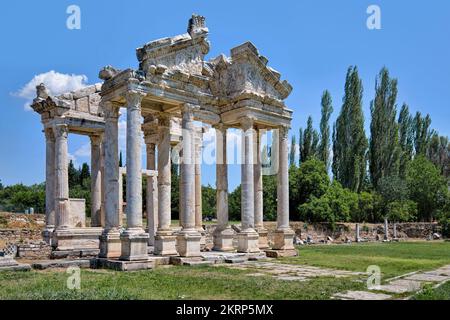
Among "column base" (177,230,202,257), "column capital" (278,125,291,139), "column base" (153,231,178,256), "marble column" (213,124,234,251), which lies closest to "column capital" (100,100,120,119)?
"column base" (153,231,178,256)

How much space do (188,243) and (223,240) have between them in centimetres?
387

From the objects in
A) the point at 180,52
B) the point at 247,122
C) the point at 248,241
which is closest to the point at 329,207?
the point at 248,241

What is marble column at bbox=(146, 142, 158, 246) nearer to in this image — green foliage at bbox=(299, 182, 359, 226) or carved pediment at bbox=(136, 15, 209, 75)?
carved pediment at bbox=(136, 15, 209, 75)

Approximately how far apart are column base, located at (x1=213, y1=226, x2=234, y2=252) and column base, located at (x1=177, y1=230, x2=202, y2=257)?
3447mm

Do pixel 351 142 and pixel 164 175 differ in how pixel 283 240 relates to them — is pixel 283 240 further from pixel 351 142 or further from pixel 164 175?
pixel 351 142

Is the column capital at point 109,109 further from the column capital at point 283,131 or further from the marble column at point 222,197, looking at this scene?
the column capital at point 283,131

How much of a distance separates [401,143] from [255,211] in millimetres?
36574

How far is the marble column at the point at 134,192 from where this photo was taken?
15.3m

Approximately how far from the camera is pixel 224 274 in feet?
46.1

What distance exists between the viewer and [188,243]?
1711cm

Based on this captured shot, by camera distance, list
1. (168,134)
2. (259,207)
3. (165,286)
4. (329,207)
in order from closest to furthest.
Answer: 1. (165,286)
2. (168,134)
3. (259,207)
4. (329,207)

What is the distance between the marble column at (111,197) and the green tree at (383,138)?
3741cm

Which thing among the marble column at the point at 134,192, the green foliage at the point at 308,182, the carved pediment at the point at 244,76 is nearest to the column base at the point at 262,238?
the carved pediment at the point at 244,76
